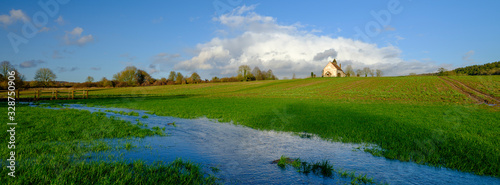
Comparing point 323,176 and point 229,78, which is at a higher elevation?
point 229,78

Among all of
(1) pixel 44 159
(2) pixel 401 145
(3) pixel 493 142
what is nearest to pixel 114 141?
(1) pixel 44 159

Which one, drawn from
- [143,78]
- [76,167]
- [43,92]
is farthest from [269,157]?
[143,78]

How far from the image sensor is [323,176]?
683cm

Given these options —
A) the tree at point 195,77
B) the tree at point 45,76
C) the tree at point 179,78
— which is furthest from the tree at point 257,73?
the tree at point 45,76

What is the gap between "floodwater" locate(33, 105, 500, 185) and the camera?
21.9ft

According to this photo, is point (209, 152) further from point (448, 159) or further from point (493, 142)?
point (493, 142)

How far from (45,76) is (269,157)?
355 feet

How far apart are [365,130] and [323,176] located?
7.87m

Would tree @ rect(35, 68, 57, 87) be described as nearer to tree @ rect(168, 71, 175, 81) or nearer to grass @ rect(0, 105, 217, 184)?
tree @ rect(168, 71, 175, 81)

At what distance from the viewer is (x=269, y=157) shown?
873 centimetres

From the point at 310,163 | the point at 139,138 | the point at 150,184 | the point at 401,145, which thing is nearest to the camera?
the point at 150,184

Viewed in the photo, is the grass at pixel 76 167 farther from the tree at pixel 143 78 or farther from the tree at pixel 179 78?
the tree at pixel 143 78

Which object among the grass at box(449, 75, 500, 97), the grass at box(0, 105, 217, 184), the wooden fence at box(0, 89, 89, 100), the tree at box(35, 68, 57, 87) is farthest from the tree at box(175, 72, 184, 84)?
the grass at box(0, 105, 217, 184)

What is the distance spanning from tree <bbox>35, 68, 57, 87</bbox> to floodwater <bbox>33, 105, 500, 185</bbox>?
10003 centimetres
